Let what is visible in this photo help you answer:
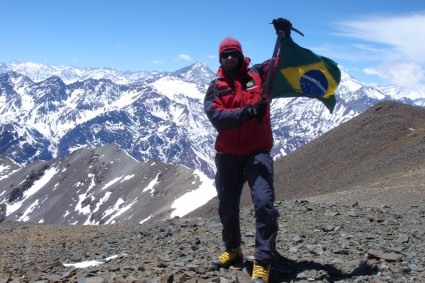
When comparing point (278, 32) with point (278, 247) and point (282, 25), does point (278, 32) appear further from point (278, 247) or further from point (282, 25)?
point (278, 247)

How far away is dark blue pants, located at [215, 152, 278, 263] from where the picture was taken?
891cm

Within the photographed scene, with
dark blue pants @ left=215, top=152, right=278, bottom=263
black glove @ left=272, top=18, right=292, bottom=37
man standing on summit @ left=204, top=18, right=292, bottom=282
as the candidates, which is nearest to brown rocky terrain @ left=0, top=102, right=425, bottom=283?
dark blue pants @ left=215, top=152, right=278, bottom=263

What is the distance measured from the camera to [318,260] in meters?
10.0

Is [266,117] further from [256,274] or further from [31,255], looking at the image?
[31,255]

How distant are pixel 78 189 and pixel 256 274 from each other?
15446 centimetres

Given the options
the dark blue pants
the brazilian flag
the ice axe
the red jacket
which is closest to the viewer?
the dark blue pants

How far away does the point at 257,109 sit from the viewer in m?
8.57

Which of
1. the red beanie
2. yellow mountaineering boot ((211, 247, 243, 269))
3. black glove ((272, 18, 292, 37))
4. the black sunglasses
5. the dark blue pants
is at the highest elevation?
black glove ((272, 18, 292, 37))

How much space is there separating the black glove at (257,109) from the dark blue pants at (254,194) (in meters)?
0.88

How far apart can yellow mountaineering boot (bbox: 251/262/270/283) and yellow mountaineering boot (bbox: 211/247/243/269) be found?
3.56 ft

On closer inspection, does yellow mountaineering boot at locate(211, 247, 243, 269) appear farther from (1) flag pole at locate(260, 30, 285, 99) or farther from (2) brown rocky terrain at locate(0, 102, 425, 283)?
(1) flag pole at locate(260, 30, 285, 99)

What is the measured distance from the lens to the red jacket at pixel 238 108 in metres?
9.05

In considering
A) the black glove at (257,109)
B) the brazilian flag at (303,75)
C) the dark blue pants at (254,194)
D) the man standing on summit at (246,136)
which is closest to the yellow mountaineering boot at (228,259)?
the dark blue pants at (254,194)

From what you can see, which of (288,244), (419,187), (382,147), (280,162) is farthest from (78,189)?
(288,244)
